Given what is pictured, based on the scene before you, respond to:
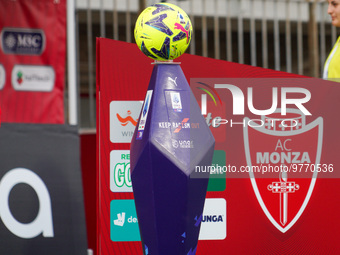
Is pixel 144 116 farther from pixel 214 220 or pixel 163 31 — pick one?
pixel 214 220

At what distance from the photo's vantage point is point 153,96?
317 cm

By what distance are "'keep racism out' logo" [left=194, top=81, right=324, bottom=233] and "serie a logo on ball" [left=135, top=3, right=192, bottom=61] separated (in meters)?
0.48

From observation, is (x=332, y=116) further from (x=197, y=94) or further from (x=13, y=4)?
(x=13, y=4)

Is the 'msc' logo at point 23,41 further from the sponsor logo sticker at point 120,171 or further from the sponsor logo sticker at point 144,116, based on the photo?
the sponsor logo sticker at point 144,116

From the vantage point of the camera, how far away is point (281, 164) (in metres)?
3.70

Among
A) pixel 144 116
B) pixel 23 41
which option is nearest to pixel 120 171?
pixel 144 116

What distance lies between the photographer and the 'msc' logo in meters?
5.73

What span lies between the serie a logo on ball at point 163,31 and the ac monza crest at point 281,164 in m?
0.70

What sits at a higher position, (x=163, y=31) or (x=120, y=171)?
(x=163, y=31)

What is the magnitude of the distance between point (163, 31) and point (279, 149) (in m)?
1.00

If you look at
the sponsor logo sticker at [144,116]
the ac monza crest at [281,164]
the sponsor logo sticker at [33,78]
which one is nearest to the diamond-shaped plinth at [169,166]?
the sponsor logo sticker at [144,116]

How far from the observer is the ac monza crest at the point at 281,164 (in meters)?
3.69

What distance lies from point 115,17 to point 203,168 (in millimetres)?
3525

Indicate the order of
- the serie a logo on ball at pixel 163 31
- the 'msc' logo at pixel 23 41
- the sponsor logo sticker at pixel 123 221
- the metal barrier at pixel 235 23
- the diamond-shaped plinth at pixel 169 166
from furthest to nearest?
the metal barrier at pixel 235 23, the 'msc' logo at pixel 23 41, the sponsor logo sticker at pixel 123 221, the serie a logo on ball at pixel 163 31, the diamond-shaped plinth at pixel 169 166
